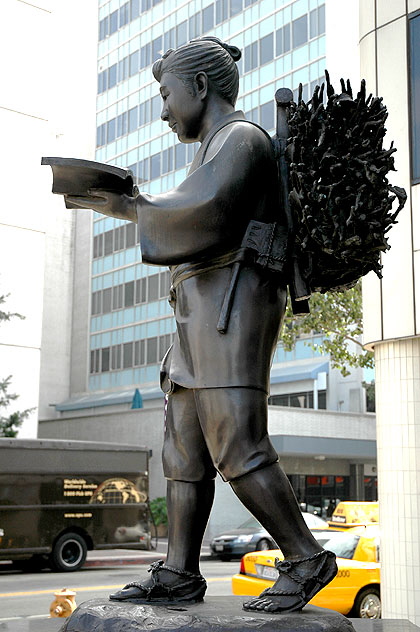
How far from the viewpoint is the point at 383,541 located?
29.0 feet

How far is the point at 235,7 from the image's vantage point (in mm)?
40281

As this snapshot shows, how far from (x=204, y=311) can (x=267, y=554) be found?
25.4 feet

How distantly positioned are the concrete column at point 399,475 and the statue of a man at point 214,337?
17.3 ft

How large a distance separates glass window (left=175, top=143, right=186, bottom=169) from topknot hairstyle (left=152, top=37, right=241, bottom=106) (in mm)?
37599

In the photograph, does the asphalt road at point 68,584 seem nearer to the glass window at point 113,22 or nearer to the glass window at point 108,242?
the glass window at point 108,242

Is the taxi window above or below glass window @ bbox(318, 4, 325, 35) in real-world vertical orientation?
below

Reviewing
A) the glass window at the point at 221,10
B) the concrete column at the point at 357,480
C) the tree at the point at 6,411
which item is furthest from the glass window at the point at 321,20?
the tree at the point at 6,411

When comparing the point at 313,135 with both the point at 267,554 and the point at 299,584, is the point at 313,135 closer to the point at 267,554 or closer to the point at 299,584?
the point at 299,584

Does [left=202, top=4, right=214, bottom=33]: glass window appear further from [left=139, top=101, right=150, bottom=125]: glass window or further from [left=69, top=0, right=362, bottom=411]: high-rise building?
[left=139, top=101, right=150, bottom=125]: glass window

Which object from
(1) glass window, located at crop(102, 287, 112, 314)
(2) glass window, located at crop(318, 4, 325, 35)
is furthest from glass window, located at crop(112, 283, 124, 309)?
(2) glass window, located at crop(318, 4, 325, 35)

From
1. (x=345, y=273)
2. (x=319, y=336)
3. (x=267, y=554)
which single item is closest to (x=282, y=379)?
(x=319, y=336)

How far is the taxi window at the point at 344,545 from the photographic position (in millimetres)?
11344

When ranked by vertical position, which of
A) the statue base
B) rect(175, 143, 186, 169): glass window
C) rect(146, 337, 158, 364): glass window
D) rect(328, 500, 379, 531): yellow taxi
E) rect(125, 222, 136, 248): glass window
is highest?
rect(175, 143, 186, 169): glass window

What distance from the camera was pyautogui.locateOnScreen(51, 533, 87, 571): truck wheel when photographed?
739 inches
